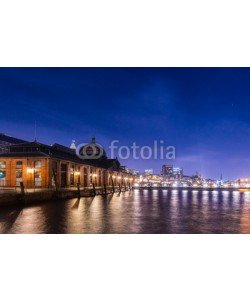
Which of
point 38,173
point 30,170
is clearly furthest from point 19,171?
point 38,173

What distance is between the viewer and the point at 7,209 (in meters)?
34.6

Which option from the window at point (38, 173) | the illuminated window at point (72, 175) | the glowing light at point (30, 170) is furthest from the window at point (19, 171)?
the illuminated window at point (72, 175)

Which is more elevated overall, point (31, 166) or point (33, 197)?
point (31, 166)

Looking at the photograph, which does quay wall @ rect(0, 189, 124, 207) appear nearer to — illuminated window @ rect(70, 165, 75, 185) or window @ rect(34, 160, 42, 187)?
window @ rect(34, 160, 42, 187)

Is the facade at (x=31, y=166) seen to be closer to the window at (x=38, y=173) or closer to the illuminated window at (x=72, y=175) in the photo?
the window at (x=38, y=173)

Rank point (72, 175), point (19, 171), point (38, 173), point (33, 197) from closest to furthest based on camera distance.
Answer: point (33, 197)
point (38, 173)
point (19, 171)
point (72, 175)

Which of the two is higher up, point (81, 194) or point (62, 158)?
point (62, 158)

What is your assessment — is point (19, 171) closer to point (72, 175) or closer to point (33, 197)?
point (72, 175)

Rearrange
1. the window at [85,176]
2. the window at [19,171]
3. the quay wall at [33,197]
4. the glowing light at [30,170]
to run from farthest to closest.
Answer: the window at [85,176], the window at [19,171], the glowing light at [30,170], the quay wall at [33,197]

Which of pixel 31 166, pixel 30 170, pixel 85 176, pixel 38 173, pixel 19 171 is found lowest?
pixel 85 176

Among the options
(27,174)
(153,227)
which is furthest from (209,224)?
(27,174)

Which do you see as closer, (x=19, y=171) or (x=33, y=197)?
(x=33, y=197)

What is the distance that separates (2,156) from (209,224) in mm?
38597
